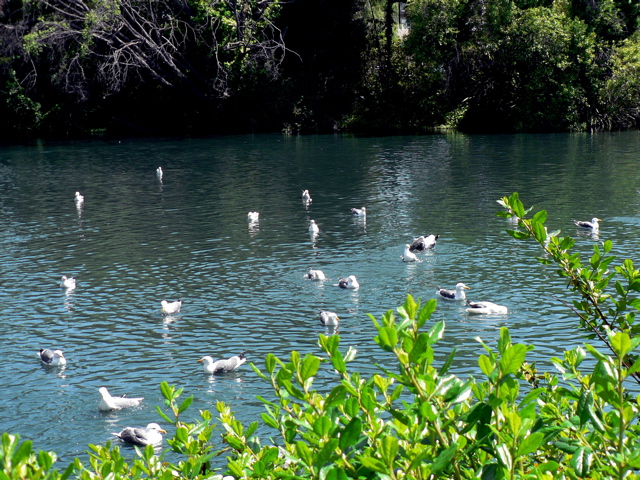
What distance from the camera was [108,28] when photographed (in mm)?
50562

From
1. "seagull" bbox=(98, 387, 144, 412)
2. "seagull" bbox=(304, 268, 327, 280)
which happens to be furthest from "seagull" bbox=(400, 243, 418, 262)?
"seagull" bbox=(98, 387, 144, 412)

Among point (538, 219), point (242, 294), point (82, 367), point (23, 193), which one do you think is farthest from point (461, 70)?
point (538, 219)

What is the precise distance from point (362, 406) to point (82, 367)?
1059cm

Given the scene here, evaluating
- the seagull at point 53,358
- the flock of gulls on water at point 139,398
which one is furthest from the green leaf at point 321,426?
the seagull at point 53,358

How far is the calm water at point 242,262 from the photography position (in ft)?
39.8

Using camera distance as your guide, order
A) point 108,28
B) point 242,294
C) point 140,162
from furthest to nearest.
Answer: point 108,28
point 140,162
point 242,294

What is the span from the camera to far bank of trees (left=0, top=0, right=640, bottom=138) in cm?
5094

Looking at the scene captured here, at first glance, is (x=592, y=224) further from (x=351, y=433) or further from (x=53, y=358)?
(x=351, y=433)

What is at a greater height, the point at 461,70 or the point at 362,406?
the point at 461,70

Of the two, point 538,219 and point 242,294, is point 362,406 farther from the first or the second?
point 242,294

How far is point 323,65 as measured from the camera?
192 ft

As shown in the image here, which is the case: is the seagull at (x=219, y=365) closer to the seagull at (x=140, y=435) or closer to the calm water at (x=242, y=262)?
Result: the calm water at (x=242, y=262)

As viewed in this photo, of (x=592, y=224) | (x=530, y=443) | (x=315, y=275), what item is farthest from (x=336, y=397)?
(x=592, y=224)

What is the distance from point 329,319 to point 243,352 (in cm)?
189
